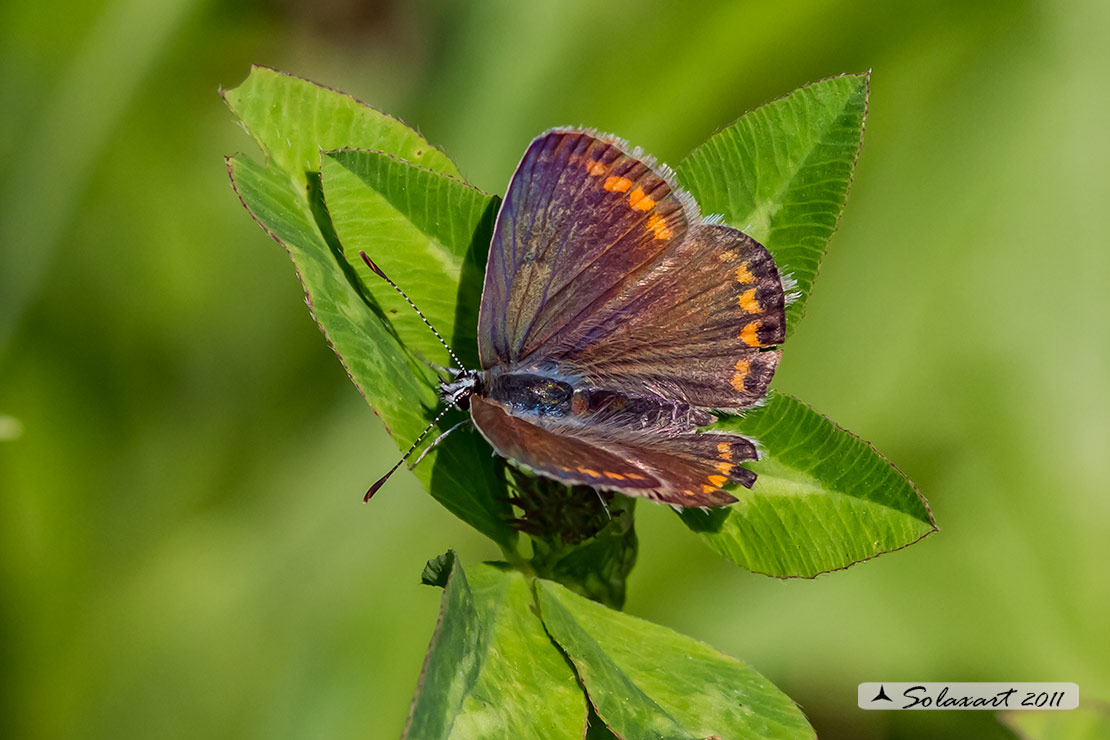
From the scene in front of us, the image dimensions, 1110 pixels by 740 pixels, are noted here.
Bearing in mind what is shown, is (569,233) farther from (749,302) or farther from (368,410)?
(368,410)

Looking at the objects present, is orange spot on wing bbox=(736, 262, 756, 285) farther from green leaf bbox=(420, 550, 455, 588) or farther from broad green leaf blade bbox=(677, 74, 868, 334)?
green leaf bbox=(420, 550, 455, 588)

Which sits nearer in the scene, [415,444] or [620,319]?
[415,444]

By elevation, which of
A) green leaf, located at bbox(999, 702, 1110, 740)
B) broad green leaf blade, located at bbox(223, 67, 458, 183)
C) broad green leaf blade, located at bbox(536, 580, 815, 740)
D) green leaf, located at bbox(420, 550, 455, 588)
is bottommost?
green leaf, located at bbox(999, 702, 1110, 740)

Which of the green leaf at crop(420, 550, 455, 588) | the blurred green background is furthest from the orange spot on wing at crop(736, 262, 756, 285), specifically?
the blurred green background

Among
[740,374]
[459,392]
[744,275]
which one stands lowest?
[740,374]

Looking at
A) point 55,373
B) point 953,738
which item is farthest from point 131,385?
point 953,738

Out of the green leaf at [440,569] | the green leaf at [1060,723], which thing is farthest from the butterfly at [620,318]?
the green leaf at [1060,723]

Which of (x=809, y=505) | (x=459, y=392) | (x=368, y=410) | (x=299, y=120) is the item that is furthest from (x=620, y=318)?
(x=368, y=410)
